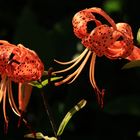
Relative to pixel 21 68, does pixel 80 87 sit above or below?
below

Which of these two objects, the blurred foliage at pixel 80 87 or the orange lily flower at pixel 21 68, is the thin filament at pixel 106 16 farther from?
the blurred foliage at pixel 80 87

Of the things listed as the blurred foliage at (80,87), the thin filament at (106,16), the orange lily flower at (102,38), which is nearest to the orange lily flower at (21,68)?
the orange lily flower at (102,38)

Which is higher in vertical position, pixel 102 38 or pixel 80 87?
pixel 102 38

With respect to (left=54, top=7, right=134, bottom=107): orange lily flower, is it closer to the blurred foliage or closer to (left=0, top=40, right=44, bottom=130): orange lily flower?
(left=0, top=40, right=44, bottom=130): orange lily flower

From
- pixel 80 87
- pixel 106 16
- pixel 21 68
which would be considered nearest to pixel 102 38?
pixel 106 16

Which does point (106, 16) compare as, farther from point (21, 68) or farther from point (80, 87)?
point (80, 87)

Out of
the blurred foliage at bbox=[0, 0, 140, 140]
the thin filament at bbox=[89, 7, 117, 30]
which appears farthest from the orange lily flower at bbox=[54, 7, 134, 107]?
the blurred foliage at bbox=[0, 0, 140, 140]

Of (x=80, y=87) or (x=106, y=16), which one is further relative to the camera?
(x=80, y=87)

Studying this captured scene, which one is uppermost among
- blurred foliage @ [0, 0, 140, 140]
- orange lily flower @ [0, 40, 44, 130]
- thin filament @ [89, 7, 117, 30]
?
thin filament @ [89, 7, 117, 30]

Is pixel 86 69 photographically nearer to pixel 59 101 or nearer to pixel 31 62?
pixel 59 101
